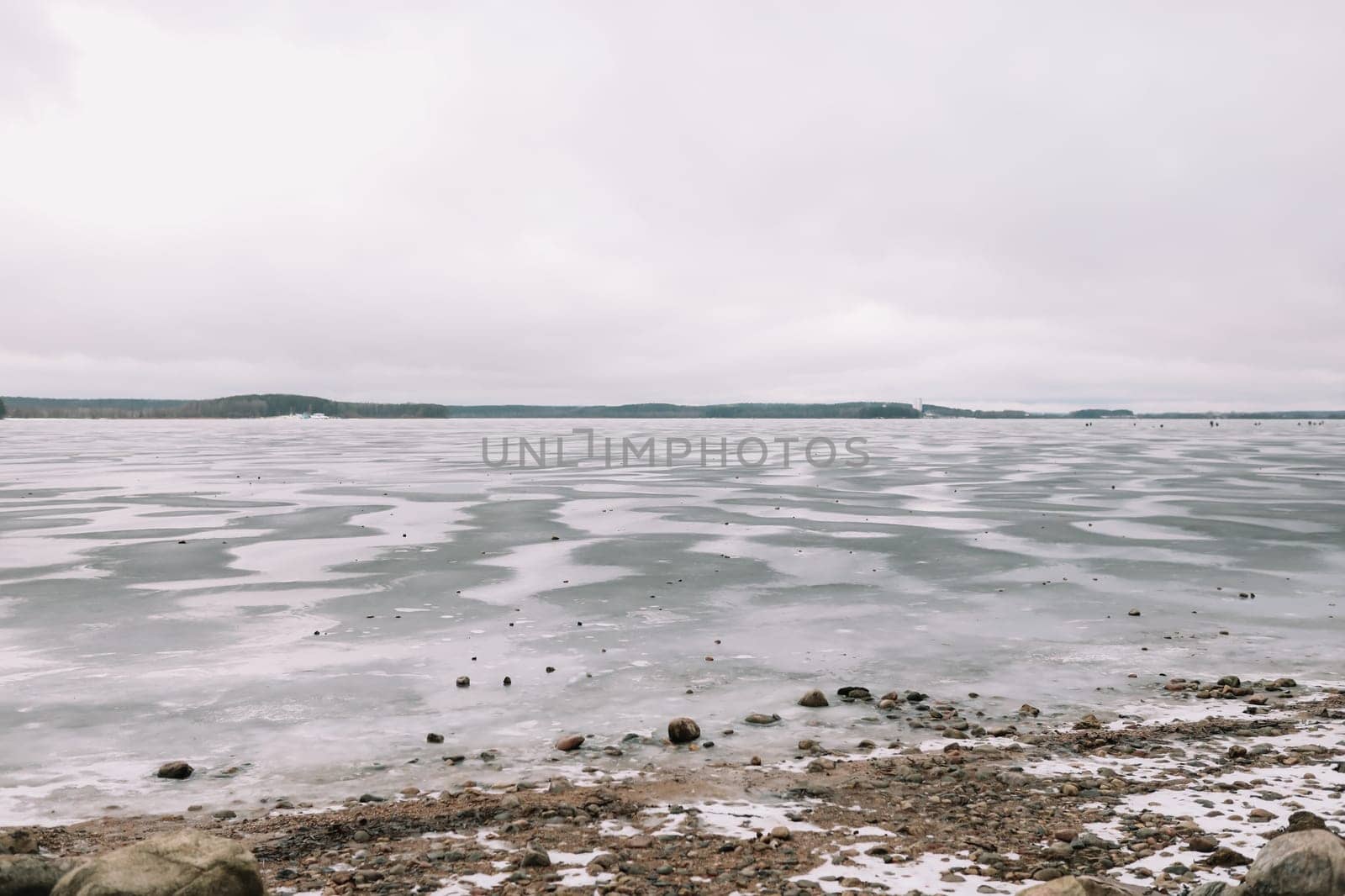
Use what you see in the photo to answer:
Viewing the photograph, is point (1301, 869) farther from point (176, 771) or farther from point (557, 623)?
point (557, 623)

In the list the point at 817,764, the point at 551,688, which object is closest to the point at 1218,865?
the point at 817,764

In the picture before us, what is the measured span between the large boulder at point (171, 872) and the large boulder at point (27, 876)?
0.33m

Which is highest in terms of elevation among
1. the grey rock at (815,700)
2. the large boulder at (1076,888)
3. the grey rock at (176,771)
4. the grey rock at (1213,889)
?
the large boulder at (1076,888)

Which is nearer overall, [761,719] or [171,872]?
[171,872]

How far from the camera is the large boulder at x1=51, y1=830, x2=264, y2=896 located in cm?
459

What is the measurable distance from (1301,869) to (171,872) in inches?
233

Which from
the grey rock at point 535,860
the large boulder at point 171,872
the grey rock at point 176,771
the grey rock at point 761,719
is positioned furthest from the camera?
the grey rock at point 761,719

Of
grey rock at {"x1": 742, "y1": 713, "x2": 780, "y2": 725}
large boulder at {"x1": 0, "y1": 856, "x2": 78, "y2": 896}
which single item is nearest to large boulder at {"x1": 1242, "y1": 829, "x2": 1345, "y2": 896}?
grey rock at {"x1": 742, "y1": 713, "x2": 780, "y2": 725}

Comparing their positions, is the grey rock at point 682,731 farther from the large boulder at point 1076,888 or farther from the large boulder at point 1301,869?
the large boulder at point 1301,869

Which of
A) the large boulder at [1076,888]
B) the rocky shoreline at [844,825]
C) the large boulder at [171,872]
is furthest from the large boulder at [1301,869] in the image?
the large boulder at [171,872]

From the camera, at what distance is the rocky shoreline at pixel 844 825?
5.46m

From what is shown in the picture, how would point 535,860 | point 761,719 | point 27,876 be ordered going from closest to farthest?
point 27,876, point 535,860, point 761,719

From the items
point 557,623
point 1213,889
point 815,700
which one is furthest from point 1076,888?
point 557,623

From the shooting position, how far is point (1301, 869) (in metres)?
4.80
